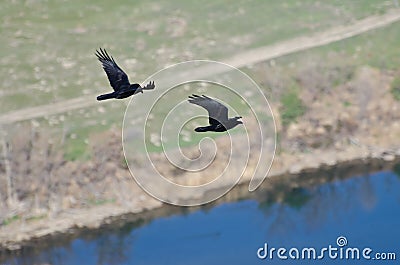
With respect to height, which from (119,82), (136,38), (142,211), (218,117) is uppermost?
(136,38)

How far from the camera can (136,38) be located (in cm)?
5659

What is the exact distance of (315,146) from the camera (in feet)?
164

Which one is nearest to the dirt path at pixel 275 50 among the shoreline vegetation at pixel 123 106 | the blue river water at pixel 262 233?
the shoreline vegetation at pixel 123 106

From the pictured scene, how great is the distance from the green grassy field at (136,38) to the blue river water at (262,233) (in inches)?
281

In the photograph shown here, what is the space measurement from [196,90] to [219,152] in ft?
14.6

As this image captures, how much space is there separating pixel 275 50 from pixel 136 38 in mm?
7150

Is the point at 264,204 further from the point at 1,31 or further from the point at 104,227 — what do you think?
the point at 1,31

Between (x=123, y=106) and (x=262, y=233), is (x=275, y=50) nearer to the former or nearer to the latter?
(x=123, y=106)

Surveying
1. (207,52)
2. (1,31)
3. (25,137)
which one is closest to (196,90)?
(207,52)

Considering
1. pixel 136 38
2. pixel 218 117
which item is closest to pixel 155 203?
pixel 136 38

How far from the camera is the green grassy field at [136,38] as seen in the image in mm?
52469

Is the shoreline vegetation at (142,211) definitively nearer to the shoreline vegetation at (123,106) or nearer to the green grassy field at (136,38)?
the shoreline vegetation at (123,106)

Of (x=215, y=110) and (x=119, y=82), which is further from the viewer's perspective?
(x=119, y=82)

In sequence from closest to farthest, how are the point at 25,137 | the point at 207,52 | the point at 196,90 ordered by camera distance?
the point at 25,137 → the point at 196,90 → the point at 207,52
